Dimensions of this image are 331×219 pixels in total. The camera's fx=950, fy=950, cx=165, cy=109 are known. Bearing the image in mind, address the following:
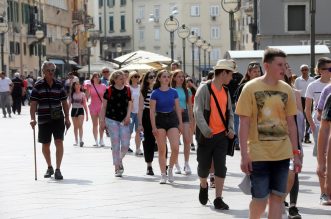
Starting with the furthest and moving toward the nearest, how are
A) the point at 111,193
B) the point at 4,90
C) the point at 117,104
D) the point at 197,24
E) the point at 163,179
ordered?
1. the point at 197,24
2. the point at 4,90
3. the point at 117,104
4. the point at 163,179
5. the point at 111,193

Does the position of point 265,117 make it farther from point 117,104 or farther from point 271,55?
point 117,104

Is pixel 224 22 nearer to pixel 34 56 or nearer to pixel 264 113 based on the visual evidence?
pixel 34 56

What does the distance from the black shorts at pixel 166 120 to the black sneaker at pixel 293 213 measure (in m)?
3.89

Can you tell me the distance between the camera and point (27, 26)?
70.7m

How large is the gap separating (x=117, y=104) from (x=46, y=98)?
1.30 metres

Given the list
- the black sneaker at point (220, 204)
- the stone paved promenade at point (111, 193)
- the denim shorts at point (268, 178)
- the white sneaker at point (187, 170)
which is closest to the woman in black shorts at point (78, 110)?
the stone paved promenade at point (111, 193)

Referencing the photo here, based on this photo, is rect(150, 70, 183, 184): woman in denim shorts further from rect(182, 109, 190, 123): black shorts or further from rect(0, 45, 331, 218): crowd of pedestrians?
rect(182, 109, 190, 123): black shorts

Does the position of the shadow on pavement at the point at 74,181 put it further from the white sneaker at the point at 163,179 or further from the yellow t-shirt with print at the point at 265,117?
the yellow t-shirt with print at the point at 265,117

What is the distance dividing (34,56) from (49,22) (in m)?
7.48

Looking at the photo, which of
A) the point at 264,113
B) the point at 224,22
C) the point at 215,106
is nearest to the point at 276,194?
the point at 264,113

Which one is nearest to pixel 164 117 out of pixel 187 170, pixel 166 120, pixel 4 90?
pixel 166 120

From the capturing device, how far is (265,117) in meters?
8.16

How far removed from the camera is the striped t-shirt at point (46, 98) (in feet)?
47.4

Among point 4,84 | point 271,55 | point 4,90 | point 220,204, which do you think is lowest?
point 220,204
